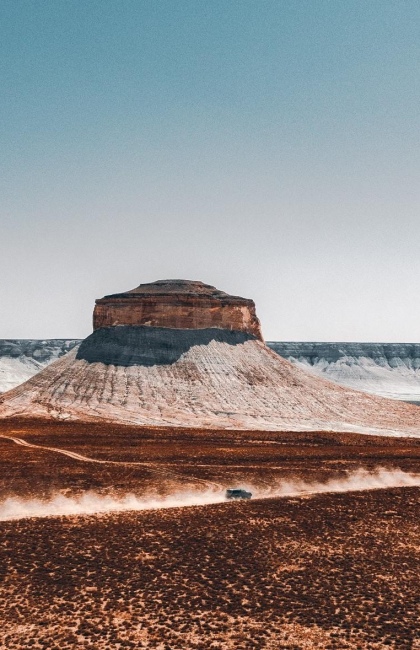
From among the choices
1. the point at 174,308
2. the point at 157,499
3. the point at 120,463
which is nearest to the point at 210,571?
the point at 157,499

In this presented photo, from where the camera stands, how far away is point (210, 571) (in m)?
20.3

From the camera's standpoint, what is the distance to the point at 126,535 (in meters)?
24.2

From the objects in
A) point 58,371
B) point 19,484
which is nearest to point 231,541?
point 19,484

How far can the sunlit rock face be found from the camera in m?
71.7

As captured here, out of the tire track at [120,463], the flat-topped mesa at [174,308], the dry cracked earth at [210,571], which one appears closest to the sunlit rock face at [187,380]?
the flat-topped mesa at [174,308]

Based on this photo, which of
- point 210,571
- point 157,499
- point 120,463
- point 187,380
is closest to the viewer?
point 210,571

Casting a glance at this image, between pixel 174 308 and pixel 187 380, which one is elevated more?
pixel 174 308

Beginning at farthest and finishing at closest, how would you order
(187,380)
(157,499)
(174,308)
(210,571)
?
(174,308) < (187,380) < (157,499) < (210,571)

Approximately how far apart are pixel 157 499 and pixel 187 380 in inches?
1823

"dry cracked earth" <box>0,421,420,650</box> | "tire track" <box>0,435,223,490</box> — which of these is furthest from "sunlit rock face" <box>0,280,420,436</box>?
"dry cracked earth" <box>0,421,420,650</box>

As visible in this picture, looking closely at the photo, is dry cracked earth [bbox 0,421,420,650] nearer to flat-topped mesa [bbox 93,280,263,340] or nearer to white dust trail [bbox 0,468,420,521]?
white dust trail [bbox 0,468,420,521]

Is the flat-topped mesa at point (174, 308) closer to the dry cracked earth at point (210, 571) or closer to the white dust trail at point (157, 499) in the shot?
the dry cracked earth at point (210, 571)

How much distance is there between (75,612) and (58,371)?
6666 centimetres

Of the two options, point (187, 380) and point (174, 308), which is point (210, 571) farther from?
point (174, 308)
